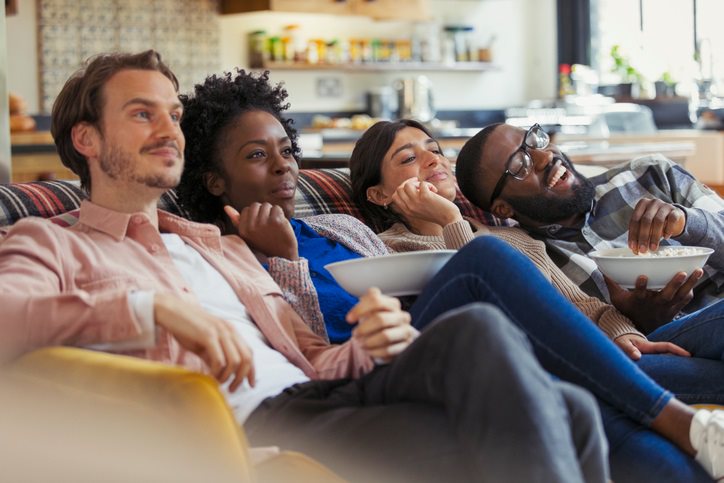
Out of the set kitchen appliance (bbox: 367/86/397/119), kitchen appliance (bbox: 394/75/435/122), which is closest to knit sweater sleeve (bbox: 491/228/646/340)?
kitchen appliance (bbox: 394/75/435/122)

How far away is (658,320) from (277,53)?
17.3 ft

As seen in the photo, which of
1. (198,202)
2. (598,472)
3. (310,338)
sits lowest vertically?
(598,472)

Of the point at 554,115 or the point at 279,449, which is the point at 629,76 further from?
the point at 279,449

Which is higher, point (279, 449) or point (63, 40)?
point (63, 40)

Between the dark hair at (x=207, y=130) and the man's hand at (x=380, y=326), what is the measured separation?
82cm

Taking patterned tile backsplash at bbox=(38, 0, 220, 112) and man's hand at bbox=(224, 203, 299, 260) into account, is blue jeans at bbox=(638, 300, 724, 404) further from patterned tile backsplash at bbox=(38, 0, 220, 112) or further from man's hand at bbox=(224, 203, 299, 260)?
patterned tile backsplash at bbox=(38, 0, 220, 112)

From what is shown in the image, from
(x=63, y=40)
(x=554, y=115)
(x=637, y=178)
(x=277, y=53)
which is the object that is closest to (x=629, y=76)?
(x=554, y=115)

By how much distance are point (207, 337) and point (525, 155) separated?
4.37 ft

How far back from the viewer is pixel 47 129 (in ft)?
20.2

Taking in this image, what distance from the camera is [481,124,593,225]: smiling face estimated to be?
258cm

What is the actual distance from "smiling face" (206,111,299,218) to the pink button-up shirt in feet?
0.76

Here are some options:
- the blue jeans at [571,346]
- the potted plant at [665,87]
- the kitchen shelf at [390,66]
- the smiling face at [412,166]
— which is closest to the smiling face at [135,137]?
the blue jeans at [571,346]

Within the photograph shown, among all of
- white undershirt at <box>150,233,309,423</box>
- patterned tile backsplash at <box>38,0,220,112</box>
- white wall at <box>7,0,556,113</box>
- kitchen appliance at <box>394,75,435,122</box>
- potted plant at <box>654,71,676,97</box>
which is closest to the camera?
white undershirt at <box>150,233,309,423</box>

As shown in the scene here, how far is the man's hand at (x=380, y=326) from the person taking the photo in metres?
1.57
